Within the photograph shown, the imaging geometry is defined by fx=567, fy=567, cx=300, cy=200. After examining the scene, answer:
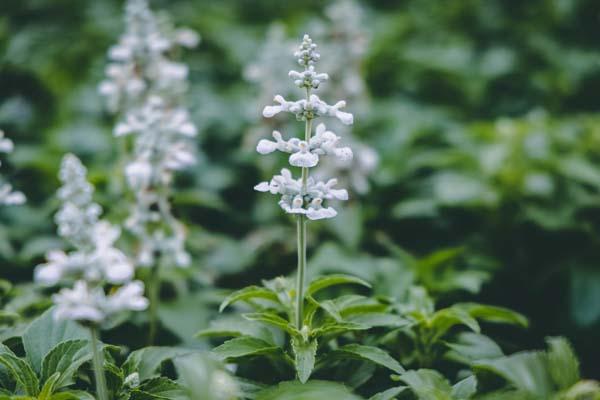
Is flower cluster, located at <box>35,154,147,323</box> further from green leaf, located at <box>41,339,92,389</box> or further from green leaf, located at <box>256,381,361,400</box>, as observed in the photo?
green leaf, located at <box>256,381,361,400</box>

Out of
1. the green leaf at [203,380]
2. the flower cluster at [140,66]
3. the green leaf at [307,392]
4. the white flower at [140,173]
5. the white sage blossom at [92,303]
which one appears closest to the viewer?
the green leaf at [203,380]

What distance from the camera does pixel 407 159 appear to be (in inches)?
202

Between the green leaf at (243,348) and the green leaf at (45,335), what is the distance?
0.67m

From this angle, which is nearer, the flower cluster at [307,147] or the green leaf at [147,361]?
the flower cluster at [307,147]

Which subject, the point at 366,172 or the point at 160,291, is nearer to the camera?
the point at 160,291

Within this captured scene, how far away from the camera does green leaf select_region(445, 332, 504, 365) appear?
269 cm

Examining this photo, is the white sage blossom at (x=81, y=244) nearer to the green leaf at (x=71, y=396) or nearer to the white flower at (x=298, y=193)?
the green leaf at (x=71, y=396)

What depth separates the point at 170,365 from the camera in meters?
2.86

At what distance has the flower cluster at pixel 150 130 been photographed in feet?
10.5

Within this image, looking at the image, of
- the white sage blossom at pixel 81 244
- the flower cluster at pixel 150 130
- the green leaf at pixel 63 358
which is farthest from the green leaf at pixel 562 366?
the flower cluster at pixel 150 130

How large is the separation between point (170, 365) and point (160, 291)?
1.10 m

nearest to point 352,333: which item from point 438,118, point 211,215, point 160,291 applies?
point 160,291

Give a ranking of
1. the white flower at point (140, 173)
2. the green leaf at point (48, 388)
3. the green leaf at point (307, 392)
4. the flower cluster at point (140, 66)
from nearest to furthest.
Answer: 1. the green leaf at point (307, 392)
2. the green leaf at point (48, 388)
3. the white flower at point (140, 173)
4. the flower cluster at point (140, 66)

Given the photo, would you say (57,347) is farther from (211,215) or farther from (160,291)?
(211,215)
